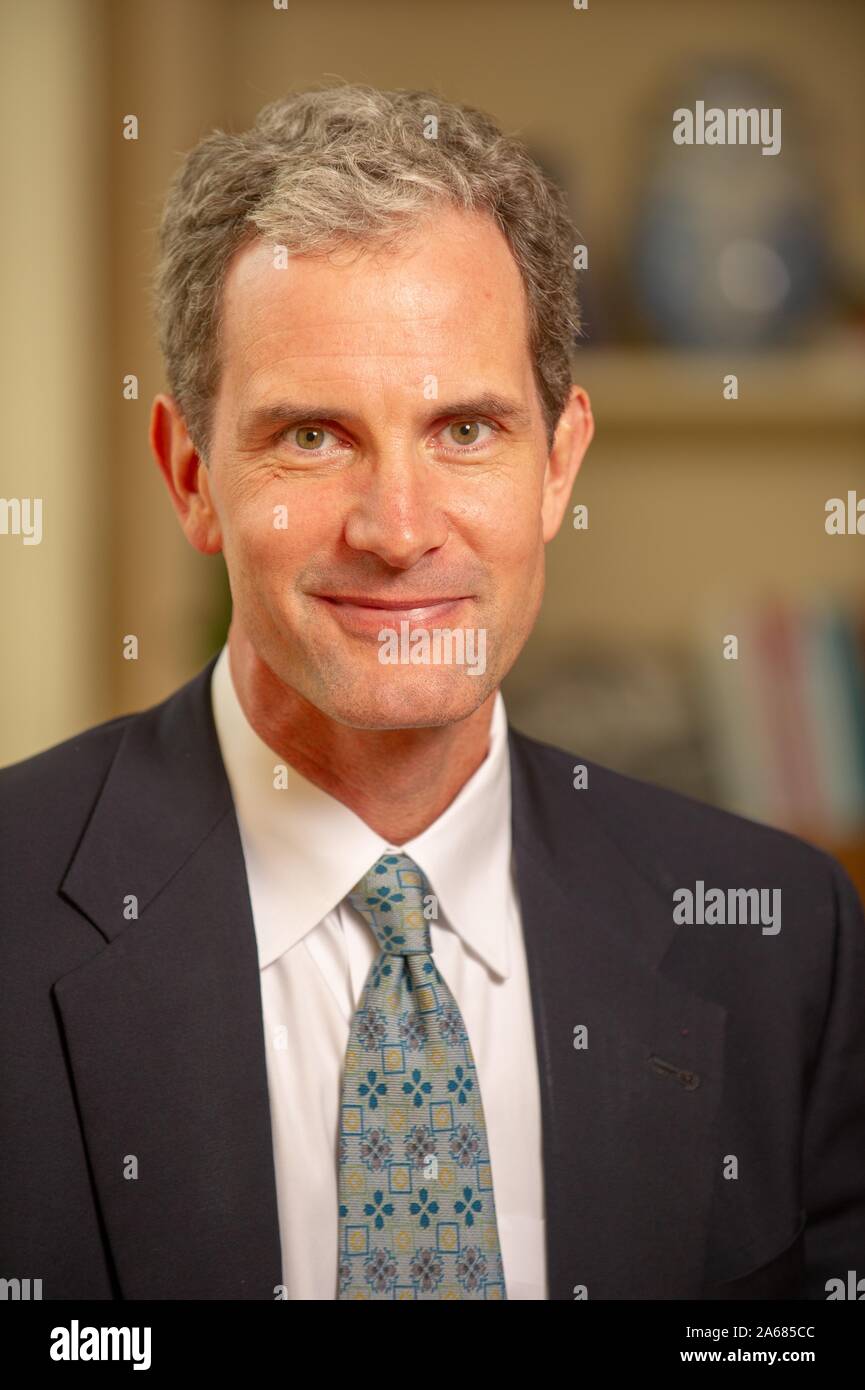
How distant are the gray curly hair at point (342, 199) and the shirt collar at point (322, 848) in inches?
9.8

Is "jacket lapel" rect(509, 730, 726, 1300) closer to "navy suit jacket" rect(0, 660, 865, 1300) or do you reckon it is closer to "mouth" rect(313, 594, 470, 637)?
"navy suit jacket" rect(0, 660, 865, 1300)

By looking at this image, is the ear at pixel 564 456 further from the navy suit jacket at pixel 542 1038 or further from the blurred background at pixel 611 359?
the blurred background at pixel 611 359

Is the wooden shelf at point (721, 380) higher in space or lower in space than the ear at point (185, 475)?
higher

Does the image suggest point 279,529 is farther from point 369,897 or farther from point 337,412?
point 369,897

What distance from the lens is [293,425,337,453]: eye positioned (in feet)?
3.30

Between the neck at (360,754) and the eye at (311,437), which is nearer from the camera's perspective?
the eye at (311,437)

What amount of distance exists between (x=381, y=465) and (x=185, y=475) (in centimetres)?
25

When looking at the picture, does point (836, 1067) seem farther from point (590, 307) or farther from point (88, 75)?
point (88, 75)

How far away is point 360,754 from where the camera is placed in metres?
1.12

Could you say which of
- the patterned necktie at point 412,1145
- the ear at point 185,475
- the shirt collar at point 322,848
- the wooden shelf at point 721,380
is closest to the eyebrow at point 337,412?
the ear at point 185,475

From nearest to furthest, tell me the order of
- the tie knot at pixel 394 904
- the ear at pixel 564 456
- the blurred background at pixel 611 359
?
the tie knot at pixel 394 904
the ear at pixel 564 456
the blurred background at pixel 611 359

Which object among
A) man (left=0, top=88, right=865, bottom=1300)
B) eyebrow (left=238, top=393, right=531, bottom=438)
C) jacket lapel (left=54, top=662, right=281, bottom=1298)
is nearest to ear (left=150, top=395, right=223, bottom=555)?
man (left=0, top=88, right=865, bottom=1300)

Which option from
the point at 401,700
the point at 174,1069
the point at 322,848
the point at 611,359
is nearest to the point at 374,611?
the point at 401,700

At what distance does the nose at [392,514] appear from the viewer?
3.20 ft
